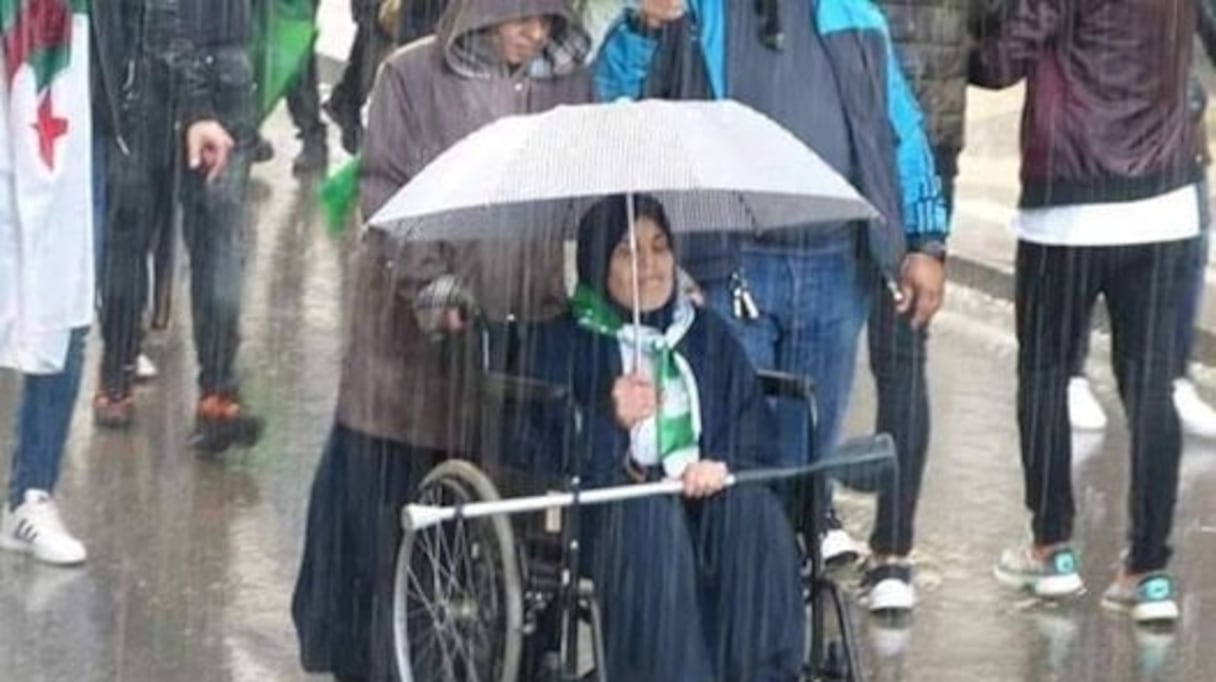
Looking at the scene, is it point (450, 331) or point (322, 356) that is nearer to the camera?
point (450, 331)

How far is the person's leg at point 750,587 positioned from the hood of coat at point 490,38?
3.31 feet

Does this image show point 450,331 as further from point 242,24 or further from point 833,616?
point 242,24

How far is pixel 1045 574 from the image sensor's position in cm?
787

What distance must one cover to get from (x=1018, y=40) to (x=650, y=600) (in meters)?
2.24

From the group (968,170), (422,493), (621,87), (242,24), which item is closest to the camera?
(422,493)

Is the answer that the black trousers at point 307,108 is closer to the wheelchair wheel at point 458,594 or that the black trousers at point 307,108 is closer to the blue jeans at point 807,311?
the blue jeans at point 807,311

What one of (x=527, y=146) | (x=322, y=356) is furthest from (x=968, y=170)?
(x=527, y=146)

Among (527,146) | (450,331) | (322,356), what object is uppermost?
(527,146)

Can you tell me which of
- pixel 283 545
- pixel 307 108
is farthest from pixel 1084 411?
pixel 307 108

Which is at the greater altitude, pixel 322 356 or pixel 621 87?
pixel 621 87

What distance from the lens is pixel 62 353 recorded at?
7.83 meters

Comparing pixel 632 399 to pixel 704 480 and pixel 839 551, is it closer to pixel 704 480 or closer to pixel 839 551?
pixel 704 480

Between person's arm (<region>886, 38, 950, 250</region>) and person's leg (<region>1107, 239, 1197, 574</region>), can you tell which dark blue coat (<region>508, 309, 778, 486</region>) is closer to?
person's arm (<region>886, 38, 950, 250</region>)

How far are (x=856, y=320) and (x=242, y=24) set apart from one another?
315cm
